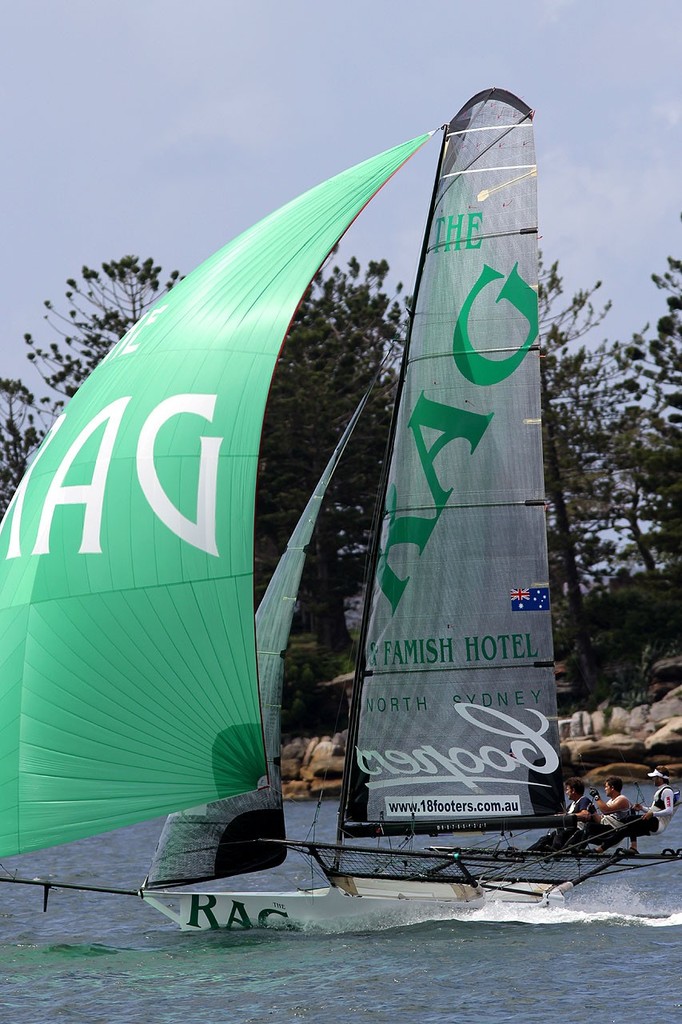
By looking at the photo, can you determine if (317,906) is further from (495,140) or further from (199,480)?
(495,140)

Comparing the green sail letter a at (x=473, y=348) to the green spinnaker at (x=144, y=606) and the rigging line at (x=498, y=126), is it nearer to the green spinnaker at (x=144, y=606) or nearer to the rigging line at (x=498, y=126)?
the rigging line at (x=498, y=126)

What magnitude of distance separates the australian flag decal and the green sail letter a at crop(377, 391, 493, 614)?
0.99 m

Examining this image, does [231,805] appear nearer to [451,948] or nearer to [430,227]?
[451,948]

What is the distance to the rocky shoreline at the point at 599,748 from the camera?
1242 inches

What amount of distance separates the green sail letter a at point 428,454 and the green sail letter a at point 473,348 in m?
0.39

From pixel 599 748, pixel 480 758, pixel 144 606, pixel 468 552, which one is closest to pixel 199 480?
pixel 144 606

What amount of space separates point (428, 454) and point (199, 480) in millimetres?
2614

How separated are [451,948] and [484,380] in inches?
207

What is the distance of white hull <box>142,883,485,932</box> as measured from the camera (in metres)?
14.0

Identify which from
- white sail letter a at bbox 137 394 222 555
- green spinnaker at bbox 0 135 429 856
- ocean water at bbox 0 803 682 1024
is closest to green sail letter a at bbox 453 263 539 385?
green spinnaker at bbox 0 135 429 856

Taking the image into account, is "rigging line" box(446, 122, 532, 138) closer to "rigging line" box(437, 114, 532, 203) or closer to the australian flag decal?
"rigging line" box(437, 114, 532, 203)

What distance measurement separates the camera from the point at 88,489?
1303cm

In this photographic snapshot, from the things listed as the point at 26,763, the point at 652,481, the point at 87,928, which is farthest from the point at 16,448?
the point at 26,763

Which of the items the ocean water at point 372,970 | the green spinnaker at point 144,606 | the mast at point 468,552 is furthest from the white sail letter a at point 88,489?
the ocean water at point 372,970
